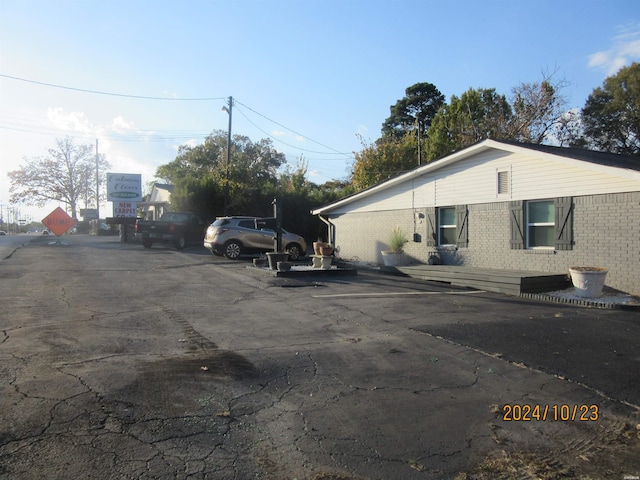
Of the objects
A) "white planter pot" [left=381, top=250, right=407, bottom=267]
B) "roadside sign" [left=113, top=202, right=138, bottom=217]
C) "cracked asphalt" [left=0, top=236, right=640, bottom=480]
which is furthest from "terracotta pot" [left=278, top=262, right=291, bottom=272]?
"roadside sign" [left=113, top=202, right=138, bottom=217]

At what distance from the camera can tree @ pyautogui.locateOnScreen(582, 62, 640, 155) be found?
31.5 meters

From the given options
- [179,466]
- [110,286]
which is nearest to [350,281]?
[110,286]

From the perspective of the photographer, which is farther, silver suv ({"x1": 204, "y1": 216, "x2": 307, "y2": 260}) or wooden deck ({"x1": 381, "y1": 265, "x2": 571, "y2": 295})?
silver suv ({"x1": 204, "y1": 216, "x2": 307, "y2": 260})

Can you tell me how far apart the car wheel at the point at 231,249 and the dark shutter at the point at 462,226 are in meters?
8.64

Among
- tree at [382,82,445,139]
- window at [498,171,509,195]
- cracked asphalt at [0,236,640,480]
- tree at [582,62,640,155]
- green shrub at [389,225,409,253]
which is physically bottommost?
cracked asphalt at [0,236,640,480]

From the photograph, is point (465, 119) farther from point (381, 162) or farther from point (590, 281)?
point (590, 281)

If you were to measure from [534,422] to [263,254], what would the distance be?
16.7 m

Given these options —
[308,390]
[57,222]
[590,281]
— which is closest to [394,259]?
[590,281]

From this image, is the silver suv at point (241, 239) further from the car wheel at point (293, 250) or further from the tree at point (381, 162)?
the tree at point (381, 162)

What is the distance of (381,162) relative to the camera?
35094 millimetres

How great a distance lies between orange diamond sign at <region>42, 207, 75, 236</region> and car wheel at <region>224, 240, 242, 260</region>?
9340mm

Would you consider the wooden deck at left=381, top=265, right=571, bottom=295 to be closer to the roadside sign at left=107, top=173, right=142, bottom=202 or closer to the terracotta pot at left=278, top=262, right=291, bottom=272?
the terracotta pot at left=278, top=262, right=291, bottom=272

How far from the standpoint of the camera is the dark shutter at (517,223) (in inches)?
534
